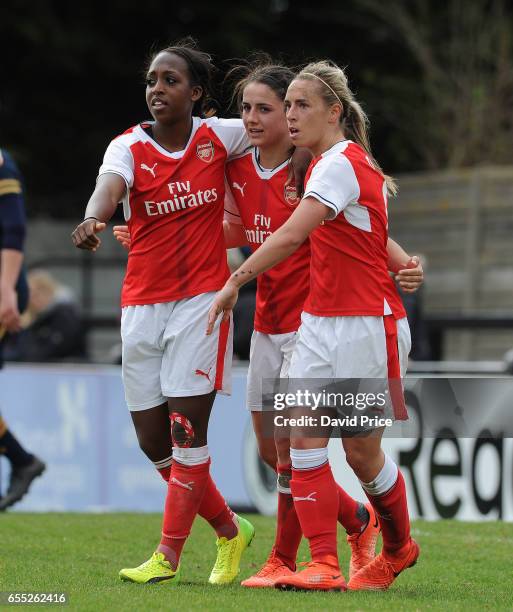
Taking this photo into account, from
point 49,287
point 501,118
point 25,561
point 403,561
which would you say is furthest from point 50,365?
point 501,118

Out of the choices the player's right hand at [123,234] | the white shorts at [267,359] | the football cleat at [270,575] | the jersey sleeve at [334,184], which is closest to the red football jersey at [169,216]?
the player's right hand at [123,234]

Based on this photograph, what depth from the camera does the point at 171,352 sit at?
20.0 feet

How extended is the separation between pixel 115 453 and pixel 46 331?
2.43m

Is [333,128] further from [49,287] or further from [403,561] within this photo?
[49,287]

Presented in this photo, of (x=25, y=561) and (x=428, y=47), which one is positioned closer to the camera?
(x=25, y=561)

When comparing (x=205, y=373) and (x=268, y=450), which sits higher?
(x=205, y=373)

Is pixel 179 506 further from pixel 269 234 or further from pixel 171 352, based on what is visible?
pixel 269 234

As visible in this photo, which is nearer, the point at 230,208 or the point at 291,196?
the point at 291,196

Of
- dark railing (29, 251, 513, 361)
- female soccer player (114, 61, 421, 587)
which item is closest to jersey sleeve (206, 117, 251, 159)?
female soccer player (114, 61, 421, 587)

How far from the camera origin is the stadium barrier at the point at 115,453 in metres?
10.3

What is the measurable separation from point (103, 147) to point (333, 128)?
614 inches

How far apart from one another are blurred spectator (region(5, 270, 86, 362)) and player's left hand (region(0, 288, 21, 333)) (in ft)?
16.7

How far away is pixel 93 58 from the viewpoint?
20.9 m

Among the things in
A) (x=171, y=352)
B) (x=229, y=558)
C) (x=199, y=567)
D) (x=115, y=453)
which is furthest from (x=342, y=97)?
(x=115, y=453)
